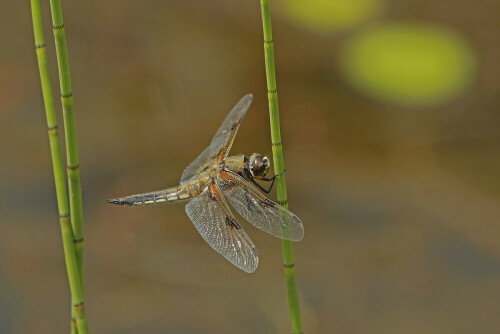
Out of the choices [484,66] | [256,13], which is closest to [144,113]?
[256,13]

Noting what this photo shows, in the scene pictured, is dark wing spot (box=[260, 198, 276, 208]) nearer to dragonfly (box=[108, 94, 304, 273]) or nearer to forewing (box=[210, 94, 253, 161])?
dragonfly (box=[108, 94, 304, 273])

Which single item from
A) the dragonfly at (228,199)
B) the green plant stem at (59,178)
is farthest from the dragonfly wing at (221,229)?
the green plant stem at (59,178)

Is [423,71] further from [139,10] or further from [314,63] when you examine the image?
[139,10]

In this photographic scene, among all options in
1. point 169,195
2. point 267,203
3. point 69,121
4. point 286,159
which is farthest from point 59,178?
point 286,159

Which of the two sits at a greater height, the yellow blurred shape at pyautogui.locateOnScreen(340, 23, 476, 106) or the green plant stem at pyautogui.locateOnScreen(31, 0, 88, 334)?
the yellow blurred shape at pyautogui.locateOnScreen(340, 23, 476, 106)

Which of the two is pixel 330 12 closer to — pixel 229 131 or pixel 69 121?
pixel 229 131

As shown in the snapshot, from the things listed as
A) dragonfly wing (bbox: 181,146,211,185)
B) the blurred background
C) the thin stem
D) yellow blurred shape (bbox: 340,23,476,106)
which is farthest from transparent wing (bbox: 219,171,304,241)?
yellow blurred shape (bbox: 340,23,476,106)
